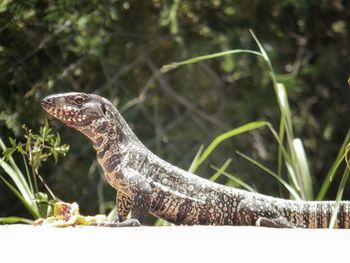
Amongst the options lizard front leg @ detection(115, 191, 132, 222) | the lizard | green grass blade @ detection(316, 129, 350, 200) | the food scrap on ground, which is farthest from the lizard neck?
green grass blade @ detection(316, 129, 350, 200)

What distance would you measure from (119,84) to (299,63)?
213cm

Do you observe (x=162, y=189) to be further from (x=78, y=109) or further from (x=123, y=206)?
(x=78, y=109)

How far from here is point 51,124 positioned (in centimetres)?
696

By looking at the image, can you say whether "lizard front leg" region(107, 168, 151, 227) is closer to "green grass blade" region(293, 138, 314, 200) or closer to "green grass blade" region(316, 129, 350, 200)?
"green grass blade" region(316, 129, 350, 200)

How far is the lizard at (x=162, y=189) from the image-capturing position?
4641mm

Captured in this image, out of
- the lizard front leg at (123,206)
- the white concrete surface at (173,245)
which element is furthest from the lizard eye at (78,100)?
the white concrete surface at (173,245)

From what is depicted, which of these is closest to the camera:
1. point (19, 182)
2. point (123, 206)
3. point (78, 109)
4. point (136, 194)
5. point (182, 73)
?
point (136, 194)

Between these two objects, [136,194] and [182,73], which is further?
[182,73]

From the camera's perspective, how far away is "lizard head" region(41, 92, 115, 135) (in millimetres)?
4629

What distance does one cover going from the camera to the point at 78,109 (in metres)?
4.66

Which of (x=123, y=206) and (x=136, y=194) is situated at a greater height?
(x=136, y=194)

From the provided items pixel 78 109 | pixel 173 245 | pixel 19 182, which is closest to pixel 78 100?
pixel 78 109

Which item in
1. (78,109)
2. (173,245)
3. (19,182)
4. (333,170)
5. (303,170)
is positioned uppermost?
(78,109)

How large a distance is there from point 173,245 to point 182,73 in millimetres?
5048
